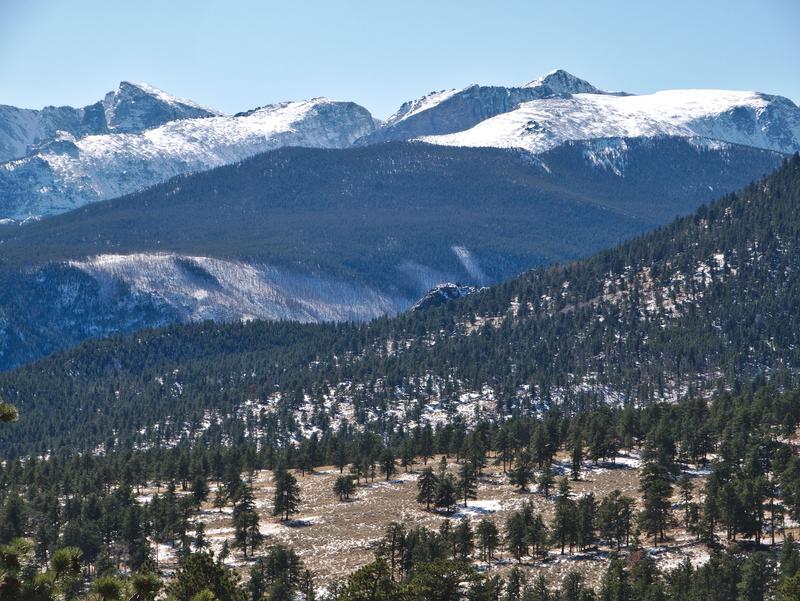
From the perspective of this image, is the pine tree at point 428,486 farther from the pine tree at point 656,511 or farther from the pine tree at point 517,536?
the pine tree at point 656,511

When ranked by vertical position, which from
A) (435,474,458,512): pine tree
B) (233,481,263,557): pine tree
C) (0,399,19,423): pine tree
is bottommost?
(233,481,263,557): pine tree

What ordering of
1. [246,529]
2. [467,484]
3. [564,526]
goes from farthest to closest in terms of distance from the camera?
[467,484] < [246,529] < [564,526]

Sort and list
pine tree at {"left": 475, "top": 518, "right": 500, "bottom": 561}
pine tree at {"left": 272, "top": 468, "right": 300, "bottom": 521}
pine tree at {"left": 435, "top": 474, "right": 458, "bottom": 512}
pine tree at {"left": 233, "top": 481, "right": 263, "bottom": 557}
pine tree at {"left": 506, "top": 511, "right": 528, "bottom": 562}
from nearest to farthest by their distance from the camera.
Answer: pine tree at {"left": 475, "top": 518, "right": 500, "bottom": 561}
pine tree at {"left": 506, "top": 511, "right": 528, "bottom": 562}
pine tree at {"left": 233, "top": 481, "right": 263, "bottom": 557}
pine tree at {"left": 435, "top": 474, "right": 458, "bottom": 512}
pine tree at {"left": 272, "top": 468, "right": 300, "bottom": 521}

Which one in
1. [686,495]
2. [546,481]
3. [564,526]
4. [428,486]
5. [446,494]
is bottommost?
[564,526]

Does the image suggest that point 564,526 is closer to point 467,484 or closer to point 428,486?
point 467,484

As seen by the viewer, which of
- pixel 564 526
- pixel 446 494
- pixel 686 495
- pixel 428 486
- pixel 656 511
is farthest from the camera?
pixel 428 486

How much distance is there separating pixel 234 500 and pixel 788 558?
8877 cm

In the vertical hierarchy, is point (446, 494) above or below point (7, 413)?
below

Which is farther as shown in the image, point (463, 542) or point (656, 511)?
point (656, 511)

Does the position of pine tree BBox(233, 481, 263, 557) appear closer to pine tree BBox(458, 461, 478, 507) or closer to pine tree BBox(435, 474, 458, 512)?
pine tree BBox(435, 474, 458, 512)

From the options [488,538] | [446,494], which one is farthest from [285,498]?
[488,538]

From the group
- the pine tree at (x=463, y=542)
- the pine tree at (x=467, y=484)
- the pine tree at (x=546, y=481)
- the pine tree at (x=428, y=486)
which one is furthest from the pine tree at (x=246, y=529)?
the pine tree at (x=546, y=481)

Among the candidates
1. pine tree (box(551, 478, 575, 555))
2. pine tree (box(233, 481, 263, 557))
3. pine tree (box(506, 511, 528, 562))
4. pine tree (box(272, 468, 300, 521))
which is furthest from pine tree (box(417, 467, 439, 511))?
pine tree (box(551, 478, 575, 555))

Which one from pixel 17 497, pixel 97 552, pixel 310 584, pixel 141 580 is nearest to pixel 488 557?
pixel 310 584
